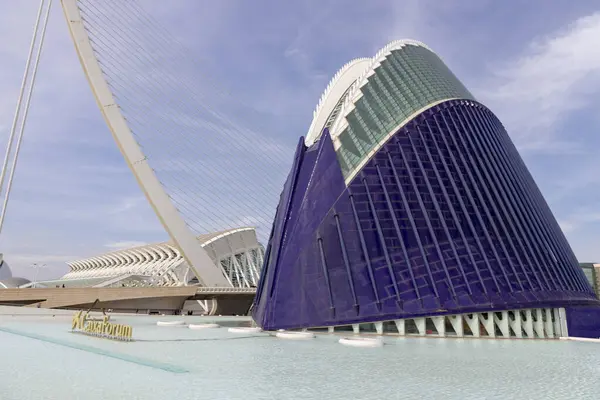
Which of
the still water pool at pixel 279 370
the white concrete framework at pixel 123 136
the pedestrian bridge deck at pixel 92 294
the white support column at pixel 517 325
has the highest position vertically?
the white concrete framework at pixel 123 136

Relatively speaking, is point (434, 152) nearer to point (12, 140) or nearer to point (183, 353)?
point (183, 353)

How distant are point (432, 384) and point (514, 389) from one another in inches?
63.3

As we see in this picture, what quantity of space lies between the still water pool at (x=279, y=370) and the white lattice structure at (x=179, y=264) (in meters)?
39.7

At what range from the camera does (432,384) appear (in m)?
9.46

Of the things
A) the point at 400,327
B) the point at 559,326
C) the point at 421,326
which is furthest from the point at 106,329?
the point at 559,326

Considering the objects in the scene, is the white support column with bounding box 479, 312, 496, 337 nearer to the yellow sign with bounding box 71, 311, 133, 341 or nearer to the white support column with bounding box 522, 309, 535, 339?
the white support column with bounding box 522, 309, 535, 339

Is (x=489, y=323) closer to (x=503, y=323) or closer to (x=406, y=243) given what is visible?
(x=503, y=323)

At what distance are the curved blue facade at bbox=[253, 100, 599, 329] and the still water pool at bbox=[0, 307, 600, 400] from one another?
3.97 meters

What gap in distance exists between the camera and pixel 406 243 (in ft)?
73.8

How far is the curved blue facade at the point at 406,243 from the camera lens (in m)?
20.8

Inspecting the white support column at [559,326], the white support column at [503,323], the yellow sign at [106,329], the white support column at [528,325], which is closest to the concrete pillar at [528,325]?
the white support column at [528,325]

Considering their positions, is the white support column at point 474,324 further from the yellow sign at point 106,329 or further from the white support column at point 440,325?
the yellow sign at point 106,329

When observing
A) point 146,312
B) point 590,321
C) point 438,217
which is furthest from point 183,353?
point 146,312

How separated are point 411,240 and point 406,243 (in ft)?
1.20
